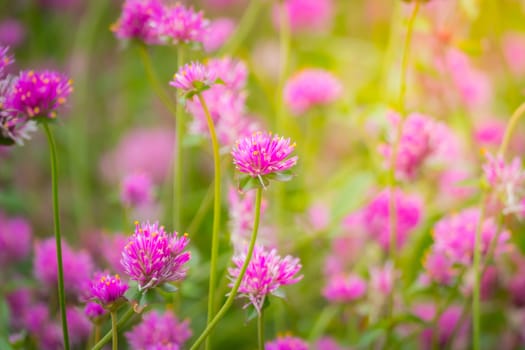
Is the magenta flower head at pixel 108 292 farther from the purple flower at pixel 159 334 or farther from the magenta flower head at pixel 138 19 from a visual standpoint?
the magenta flower head at pixel 138 19

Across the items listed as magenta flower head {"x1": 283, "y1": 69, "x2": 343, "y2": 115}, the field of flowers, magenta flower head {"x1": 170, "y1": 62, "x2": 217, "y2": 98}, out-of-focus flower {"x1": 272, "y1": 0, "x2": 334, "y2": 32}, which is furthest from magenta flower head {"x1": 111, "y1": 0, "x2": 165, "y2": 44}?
out-of-focus flower {"x1": 272, "y1": 0, "x2": 334, "y2": 32}

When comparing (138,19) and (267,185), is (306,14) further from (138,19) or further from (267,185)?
(267,185)

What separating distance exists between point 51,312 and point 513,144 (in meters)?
0.80

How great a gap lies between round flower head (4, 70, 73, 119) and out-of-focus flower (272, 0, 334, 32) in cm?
72

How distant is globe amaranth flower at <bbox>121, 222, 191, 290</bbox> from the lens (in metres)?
0.41

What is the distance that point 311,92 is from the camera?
2.85 feet

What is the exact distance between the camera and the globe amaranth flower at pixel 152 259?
1.33 ft

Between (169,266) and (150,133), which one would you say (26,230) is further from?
(150,133)

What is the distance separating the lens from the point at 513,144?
102 cm

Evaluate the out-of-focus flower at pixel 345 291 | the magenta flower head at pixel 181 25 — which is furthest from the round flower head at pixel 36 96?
the out-of-focus flower at pixel 345 291

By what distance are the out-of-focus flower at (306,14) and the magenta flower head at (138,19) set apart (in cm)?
58

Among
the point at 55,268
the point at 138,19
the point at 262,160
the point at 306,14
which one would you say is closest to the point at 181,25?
the point at 138,19

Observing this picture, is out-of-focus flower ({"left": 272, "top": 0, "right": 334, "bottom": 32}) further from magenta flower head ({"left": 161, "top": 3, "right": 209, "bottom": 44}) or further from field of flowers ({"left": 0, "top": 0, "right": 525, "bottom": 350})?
magenta flower head ({"left": 161, "top": 3, "right": 209, "bottom": 44})

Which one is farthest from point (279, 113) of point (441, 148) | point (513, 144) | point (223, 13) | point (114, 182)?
point (223, 13)
